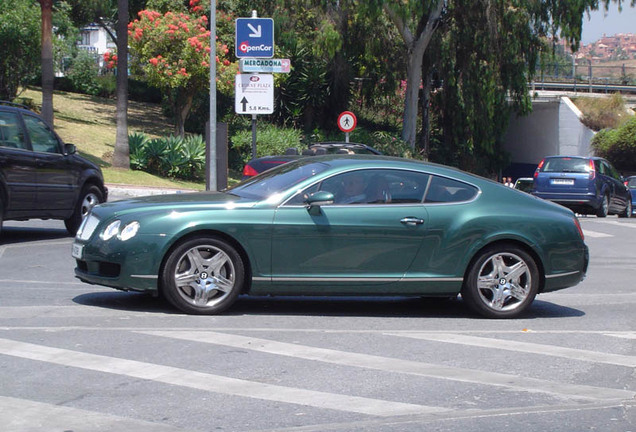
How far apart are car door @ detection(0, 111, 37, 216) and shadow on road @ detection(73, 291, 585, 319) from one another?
419 centimetres

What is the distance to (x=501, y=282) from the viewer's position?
27.9ft

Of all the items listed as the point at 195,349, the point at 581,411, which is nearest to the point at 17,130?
the point at 195,349

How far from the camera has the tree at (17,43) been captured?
99.0 ft

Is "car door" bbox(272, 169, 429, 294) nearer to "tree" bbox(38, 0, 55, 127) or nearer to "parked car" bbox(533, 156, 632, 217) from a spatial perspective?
"parked car" bbox(533, 156, 632, 217)

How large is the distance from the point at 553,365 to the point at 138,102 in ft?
139

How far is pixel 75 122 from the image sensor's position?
35625 millimetres

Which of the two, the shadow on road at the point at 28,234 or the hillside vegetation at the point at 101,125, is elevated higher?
the hillside vegetation at the point at 101,125

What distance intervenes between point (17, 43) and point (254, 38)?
15.6m

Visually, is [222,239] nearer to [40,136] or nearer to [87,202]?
[40,136]

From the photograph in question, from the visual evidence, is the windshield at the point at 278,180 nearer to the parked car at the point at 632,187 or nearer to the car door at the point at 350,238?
the car door at the point at 350,238

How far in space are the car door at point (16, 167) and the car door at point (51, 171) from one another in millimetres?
131

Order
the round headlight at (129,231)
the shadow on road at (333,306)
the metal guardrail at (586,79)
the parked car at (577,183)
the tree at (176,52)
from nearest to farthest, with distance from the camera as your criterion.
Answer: the round headlight at (129,231), the shadow on road at (333,306), the parked car at (577,183), the tree at (176,52), the metal guardrail at (586,79)

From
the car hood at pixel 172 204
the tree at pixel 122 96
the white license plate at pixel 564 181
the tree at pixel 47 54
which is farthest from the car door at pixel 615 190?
the car hood at pixel 172 204

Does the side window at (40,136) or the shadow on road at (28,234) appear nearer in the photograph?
the side window at (40,136)
